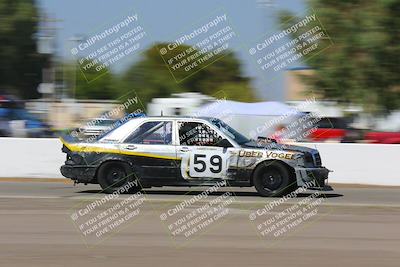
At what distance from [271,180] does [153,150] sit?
2248 mm

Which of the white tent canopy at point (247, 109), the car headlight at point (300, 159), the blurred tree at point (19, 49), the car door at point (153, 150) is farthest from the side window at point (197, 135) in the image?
the blurred tree at point (19, 49)

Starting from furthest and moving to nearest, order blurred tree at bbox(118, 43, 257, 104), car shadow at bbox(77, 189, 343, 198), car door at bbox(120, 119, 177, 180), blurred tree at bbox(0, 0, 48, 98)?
blurred tree at bbox(0, 0, 48, 98) < blurred tree at bbox(118, 43, 257, 104) < car shadow at bbox(77, 189, 343, 198) < car door at bbox(120, 119, 177, 180)

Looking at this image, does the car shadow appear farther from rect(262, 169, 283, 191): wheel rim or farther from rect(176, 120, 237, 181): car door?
rect(176, 120, 237, 181): car door

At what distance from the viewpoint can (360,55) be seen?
2714 cm

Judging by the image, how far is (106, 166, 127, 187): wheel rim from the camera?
14.3m

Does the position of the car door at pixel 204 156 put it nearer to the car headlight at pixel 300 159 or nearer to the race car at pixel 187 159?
the race car at pixel 187 159

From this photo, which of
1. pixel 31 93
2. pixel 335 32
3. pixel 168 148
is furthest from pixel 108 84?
pixel 168 148

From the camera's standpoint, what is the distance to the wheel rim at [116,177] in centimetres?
1429

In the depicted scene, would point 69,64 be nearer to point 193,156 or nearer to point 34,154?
point 34,154

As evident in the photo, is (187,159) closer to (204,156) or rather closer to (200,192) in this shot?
(204,156)

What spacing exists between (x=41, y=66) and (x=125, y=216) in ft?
177

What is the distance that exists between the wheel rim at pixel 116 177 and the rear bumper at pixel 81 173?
0.97 ft

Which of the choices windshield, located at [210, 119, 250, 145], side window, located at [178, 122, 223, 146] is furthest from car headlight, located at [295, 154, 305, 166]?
side window, located at [178, 122, 223, 146]

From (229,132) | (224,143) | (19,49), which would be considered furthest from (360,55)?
(19,49)
